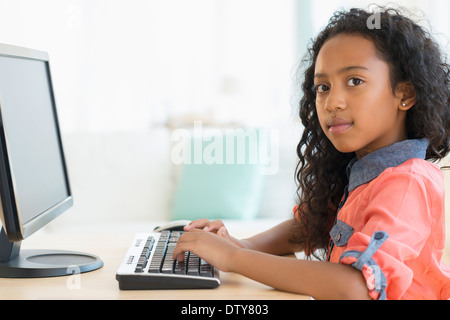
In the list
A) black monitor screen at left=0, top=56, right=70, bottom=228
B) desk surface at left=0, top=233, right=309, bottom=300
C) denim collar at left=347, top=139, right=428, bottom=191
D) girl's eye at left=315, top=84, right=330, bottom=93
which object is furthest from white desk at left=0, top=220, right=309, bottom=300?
girl's eye at left=315, top=84, right=330, bottom=93

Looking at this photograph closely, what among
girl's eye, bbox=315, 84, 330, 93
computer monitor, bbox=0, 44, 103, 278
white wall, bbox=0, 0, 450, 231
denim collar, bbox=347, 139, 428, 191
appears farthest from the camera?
white wall, bbox=0, 0, 450, 231

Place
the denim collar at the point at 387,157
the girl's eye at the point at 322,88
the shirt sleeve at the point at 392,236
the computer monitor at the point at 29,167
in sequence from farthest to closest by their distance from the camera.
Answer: the girl's eye at the point at 322,88 → the denim collar at the point at 387,157 → the computer monitor at the point at 29,167 → the shirt sleeve at the point at 392,236

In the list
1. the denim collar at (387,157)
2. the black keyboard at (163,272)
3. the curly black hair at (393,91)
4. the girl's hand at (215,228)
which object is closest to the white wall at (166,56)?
Answer: the curly black hair at (393,91)

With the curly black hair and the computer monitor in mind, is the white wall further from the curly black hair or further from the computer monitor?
the computer monitor

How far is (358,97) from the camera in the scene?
3.42ft

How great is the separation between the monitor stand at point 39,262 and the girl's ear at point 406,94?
68 cm

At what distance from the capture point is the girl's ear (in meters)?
1.10

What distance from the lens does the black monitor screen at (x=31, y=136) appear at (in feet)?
3.21

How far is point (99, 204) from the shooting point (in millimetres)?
2936

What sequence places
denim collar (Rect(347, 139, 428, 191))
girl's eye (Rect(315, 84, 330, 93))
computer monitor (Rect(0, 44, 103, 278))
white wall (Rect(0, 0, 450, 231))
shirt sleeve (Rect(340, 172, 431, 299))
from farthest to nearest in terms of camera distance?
→ 1. white wall (Rect(0, 0, 450, 231))
2. girl's eye (Rect(315, 84, 330, 93))
3. denim collar (Rect(347, 139, 428, 191))
4. computer monitor (Rect(0, 44, 103, 278))
5. shirt sleeve (Rect(340, 172, 431, 299))

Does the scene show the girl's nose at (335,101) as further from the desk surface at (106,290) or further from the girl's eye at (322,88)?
the desk surface at (106,290)

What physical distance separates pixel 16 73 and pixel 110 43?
2854 millimetres

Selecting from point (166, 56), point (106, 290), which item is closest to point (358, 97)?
point (106, 290)
